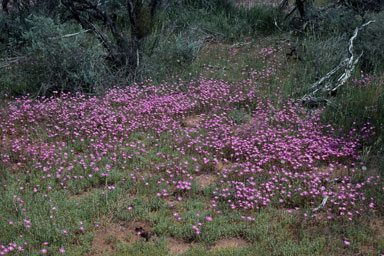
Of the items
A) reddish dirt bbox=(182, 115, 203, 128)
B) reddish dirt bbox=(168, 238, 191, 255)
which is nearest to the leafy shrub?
reddish dirt bbox=(182, 115, 203, 128)

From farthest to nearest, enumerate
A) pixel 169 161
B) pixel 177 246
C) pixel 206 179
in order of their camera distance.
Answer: pixel 169 161
pixel 206 179
pixel 177 246

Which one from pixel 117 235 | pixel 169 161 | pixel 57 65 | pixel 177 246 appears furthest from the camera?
pixel 57 65

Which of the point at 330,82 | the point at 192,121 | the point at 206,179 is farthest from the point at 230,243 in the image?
the point at 330,82

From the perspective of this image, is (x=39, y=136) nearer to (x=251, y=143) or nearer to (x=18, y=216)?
(x=18, y=216)

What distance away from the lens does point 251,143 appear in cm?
632

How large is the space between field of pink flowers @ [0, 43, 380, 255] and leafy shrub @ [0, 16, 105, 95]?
535 millimetres

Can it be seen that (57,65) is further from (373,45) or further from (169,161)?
(373,45)

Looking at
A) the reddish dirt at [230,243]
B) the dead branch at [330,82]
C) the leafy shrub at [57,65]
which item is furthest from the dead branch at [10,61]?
the reddish dirt at [230,243]

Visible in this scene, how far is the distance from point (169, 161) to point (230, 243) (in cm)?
181

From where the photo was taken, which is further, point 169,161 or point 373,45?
point 373,45

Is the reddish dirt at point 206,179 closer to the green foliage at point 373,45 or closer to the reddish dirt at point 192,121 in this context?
the reddish dirt at point 192,121

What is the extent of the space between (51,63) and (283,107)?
4525 mm

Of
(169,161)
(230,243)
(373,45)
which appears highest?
(373,45)

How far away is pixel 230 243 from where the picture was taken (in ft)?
14.4
